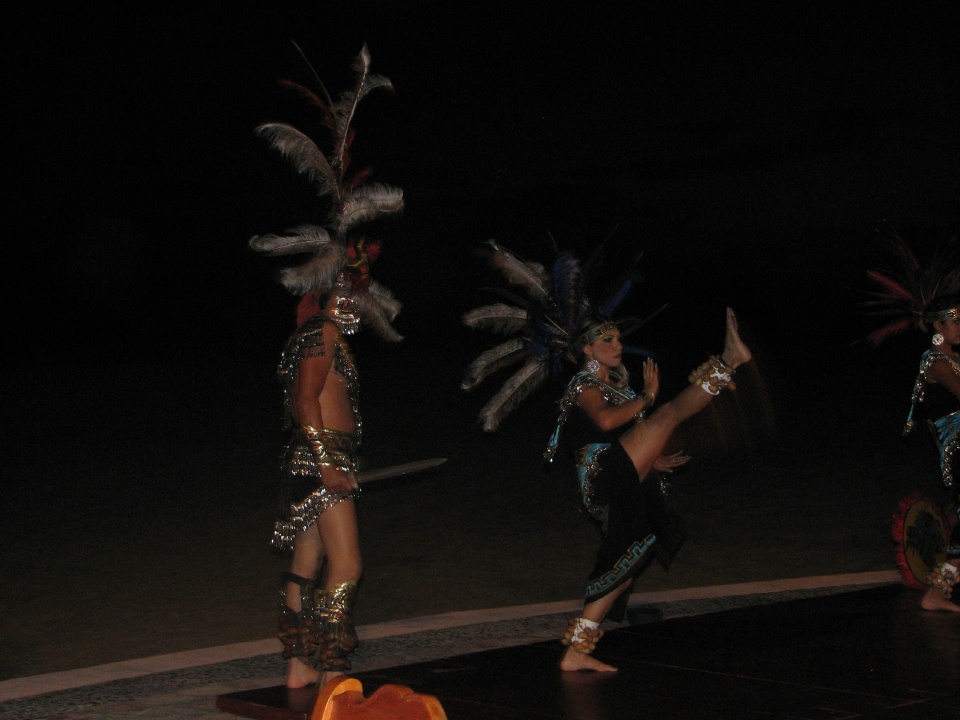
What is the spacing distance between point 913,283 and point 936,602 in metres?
1.62

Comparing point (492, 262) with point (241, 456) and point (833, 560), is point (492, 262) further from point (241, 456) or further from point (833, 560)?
point (241, 456)

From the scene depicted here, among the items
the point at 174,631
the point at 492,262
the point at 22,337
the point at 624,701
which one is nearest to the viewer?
the point at 624,701

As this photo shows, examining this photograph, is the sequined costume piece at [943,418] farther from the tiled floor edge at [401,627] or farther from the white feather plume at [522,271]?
the white feather plume at [522,271]

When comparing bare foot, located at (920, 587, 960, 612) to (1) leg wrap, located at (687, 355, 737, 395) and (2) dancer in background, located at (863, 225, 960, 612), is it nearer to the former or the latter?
(2) dancer in background, located at (863, 225, 960, 612)

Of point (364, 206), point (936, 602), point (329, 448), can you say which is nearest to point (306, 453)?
point (329, 448)

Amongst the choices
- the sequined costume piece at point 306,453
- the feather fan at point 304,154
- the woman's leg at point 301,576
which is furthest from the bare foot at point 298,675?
the feather fan at point 304,154

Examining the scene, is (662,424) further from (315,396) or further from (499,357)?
(315,396)

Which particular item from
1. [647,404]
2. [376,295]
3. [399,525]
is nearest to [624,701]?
[647,404]

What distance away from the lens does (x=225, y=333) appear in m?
32.1

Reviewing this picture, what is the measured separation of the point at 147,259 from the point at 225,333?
2727 mm

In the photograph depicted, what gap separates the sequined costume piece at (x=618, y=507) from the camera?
16.3 feet

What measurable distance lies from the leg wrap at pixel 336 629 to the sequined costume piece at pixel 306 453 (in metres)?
0.28

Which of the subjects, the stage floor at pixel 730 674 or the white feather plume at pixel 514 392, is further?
the white feather plume at pixel 514 392

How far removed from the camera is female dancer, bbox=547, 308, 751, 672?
480 cm
